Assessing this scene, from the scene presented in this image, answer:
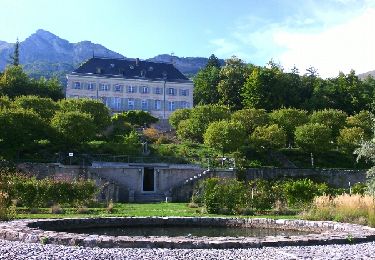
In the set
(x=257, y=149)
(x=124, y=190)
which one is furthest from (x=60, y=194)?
(x=257, y=149)

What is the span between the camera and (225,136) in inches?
1527

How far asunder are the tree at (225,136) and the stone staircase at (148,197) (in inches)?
302

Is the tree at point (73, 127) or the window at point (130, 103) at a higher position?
the window at point (130, 103)

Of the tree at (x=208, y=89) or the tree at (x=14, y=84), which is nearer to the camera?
the tree at (x=14, y=84)

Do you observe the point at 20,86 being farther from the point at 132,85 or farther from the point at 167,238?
the point at 167,238

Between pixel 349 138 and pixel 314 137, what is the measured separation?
3496mm

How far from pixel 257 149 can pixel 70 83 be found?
28469 mm

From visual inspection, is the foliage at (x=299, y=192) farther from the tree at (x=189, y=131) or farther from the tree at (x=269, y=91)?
the tree at (x=269, y=91)

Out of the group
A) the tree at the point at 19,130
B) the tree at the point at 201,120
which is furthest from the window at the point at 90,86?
the tree at the point at 19,130

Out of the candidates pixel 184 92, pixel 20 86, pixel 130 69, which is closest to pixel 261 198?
pixel 20 86

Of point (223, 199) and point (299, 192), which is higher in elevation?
point (299, 192)

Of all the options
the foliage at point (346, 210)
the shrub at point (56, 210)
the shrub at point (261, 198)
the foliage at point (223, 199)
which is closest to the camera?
the foliage at point (346, 210)

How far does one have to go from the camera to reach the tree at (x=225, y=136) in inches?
1529

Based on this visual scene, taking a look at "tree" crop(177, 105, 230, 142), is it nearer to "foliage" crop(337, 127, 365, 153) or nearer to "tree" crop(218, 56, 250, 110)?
"foliage" crop(337, 127, 365, 153)
